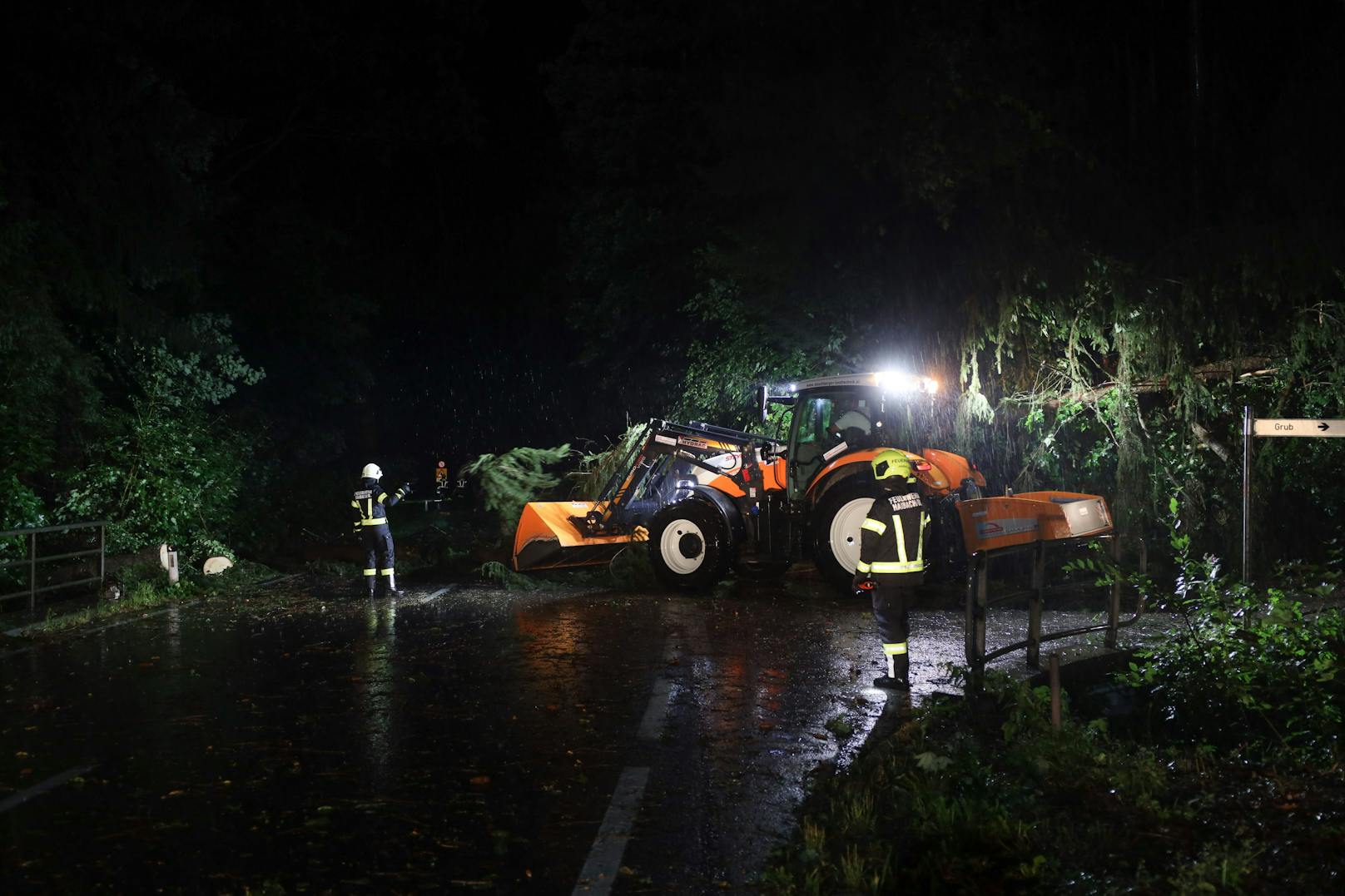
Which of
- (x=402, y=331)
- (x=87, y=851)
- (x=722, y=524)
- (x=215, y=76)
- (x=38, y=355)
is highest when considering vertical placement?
(x=215, y=76)

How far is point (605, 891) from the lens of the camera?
5184 millimetres

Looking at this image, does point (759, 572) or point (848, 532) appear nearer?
point (848, 532)

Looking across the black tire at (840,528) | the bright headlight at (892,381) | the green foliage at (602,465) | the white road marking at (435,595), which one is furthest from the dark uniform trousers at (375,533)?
the bright headlight at (892,381)

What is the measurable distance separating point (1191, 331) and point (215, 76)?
76.2ft

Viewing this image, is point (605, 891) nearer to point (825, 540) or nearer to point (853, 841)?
point (853, 841)

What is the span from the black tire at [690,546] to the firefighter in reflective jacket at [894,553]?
599 cm

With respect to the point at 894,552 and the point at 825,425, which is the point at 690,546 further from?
the point at 894,552

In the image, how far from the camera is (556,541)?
54.7 feet

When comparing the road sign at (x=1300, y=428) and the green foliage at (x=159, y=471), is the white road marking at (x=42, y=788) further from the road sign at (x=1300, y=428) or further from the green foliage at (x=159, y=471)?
the green foliage at (x=159, y=471)

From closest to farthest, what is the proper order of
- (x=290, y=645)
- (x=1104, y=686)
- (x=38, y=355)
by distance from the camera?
1. (x=1104, y=686)
2. (x=290, y=645)
3. (x=38, y=355)

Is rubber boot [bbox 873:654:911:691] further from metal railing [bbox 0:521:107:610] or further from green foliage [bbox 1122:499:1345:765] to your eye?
metal railing [bbox 0:521:107:610]

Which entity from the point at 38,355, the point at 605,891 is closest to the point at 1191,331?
the point at 605,891

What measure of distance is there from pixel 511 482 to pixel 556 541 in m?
3.04

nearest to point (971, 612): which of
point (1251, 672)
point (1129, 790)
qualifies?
point (1251, 672)
